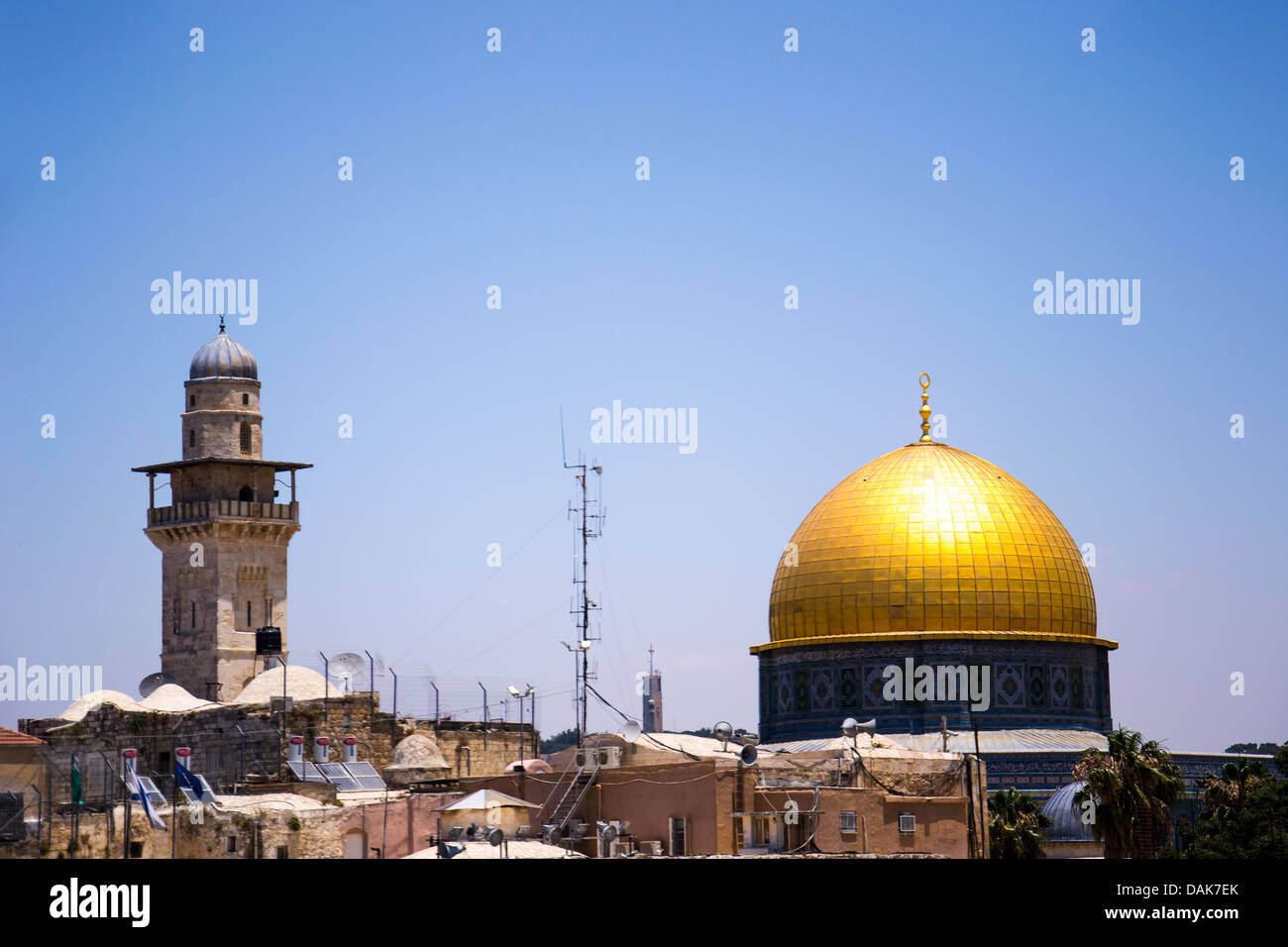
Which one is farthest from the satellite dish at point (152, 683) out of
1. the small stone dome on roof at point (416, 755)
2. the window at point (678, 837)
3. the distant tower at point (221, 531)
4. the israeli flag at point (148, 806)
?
the window at point (678, 837)

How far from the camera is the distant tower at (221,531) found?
56.7 metres

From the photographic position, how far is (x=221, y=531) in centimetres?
5694

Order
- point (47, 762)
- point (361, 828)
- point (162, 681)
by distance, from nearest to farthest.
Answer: point (361, 828) < point (47, 762) < point (162, 681)

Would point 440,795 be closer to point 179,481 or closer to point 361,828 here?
point 361,828

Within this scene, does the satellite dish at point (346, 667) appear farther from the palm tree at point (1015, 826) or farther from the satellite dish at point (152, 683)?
the palm tree at point (1015, 826)

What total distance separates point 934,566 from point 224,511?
59.2 feet

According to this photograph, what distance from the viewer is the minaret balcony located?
56.8 m

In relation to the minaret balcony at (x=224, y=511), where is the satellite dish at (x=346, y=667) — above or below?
below

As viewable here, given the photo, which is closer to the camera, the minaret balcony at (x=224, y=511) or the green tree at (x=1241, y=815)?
the green tree at (x=1241, y=815)

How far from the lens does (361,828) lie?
40.2 metres

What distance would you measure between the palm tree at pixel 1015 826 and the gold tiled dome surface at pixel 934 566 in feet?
23.9
